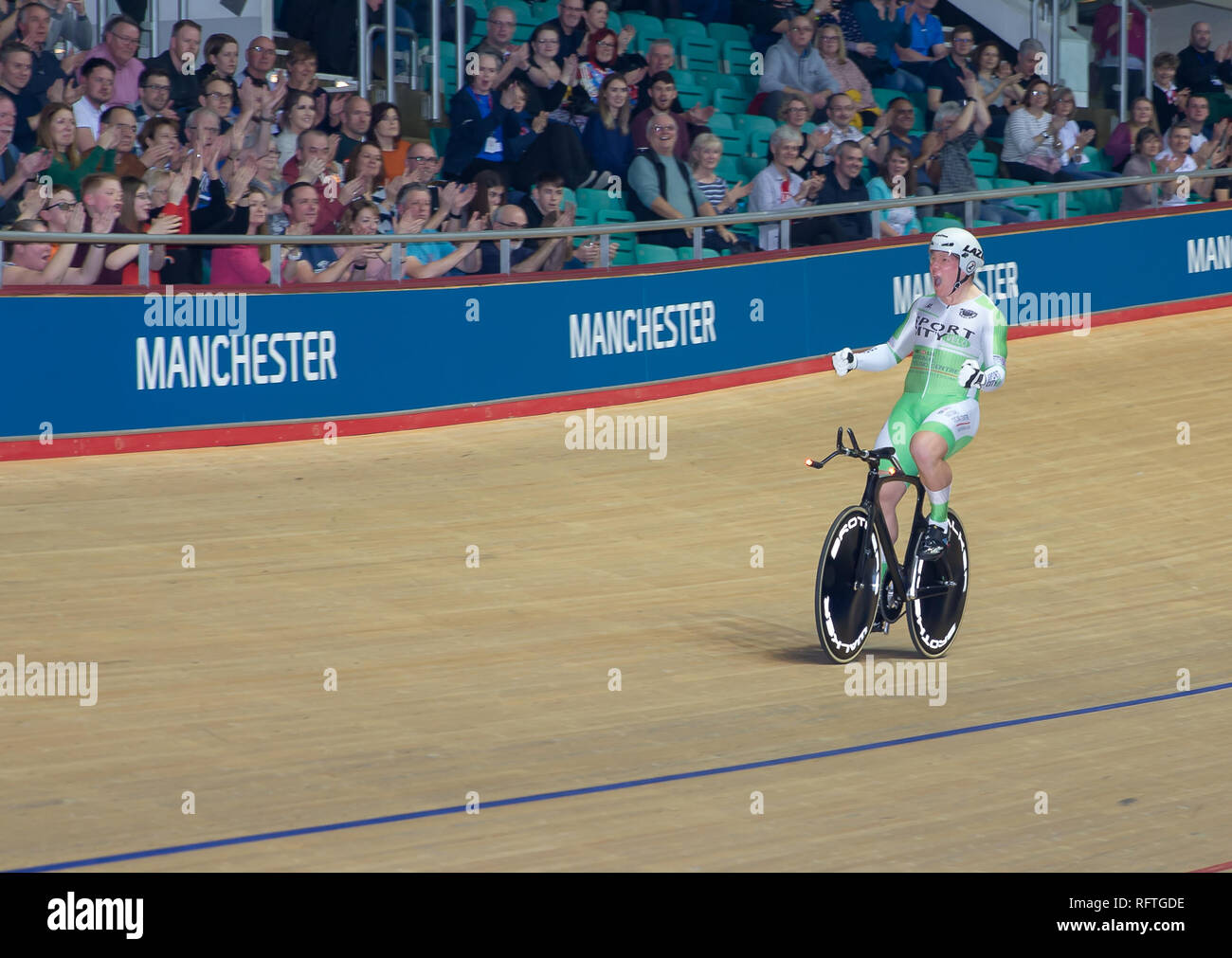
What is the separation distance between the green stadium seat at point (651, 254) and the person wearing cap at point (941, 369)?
15.0 feet

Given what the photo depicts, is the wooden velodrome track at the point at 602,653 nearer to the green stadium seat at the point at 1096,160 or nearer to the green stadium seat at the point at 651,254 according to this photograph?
the green stadium seat at the point at 651,254

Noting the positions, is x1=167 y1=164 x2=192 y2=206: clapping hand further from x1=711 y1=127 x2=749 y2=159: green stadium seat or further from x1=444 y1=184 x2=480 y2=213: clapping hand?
x1=711 y1=127 x2=749 y2=159: green stadium seat

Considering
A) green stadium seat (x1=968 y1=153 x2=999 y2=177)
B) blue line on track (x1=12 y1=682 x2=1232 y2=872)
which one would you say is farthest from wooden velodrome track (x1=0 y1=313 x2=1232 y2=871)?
green stadium seat (x1=968 y1=153 x2=999 y2=177)

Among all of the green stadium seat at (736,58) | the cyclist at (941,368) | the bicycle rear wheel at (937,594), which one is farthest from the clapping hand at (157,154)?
the green stadium seat at (736,58)

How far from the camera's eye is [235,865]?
436 centimetres

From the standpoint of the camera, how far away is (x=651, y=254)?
11.2 m

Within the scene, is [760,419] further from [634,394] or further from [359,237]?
[359,237]

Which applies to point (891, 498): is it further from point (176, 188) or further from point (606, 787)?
point (176, 188)

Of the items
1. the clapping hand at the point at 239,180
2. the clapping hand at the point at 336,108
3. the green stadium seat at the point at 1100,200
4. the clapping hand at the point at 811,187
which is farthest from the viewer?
the green stadium seat at the point at 1100,200

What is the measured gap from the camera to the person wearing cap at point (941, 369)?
662 centimetres

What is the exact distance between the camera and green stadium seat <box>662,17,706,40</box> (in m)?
14.1

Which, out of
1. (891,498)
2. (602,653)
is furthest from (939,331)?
(602,653)

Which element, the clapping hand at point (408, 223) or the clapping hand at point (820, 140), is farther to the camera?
the clapping hand at point (820, 140)

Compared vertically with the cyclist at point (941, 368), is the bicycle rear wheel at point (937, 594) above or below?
below
